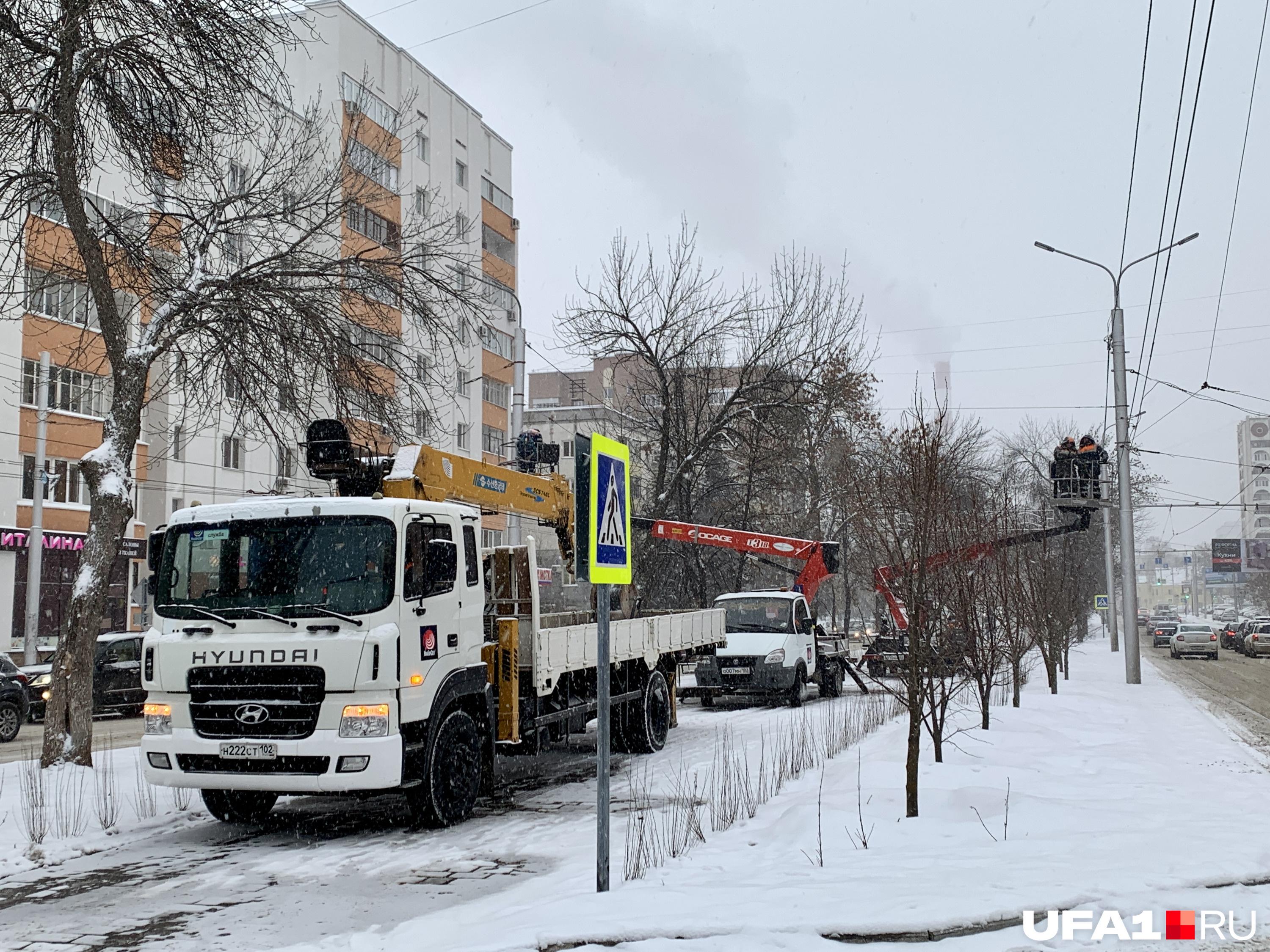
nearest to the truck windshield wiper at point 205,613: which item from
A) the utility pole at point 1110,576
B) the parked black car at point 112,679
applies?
the parked black car at point 112,679

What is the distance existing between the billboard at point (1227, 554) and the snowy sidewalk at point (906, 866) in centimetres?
9572

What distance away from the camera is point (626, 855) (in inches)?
277

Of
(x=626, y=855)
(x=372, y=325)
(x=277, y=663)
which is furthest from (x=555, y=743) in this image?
(x=626, y=855)

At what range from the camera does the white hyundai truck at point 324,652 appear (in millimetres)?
8492

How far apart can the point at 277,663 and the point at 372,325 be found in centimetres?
682

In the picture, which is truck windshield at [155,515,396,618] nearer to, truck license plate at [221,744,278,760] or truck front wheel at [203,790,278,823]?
truck license plate at [221,744,278,760]

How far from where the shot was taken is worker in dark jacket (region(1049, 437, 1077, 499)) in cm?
2245

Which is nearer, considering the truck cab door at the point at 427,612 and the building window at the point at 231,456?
the truck cab door at the point at 427,612

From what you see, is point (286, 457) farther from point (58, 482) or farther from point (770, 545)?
point (58, 482)

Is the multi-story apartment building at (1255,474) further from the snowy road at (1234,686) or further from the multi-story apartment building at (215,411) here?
the multi-story apartment building at (215,411)

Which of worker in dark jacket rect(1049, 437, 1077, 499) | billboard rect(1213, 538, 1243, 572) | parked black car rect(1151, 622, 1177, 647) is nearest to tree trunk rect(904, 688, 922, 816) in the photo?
worker in dark jacket rect(1049, 437, 1077, 499)

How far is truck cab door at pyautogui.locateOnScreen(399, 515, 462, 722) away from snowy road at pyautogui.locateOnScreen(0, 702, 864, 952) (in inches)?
47.7

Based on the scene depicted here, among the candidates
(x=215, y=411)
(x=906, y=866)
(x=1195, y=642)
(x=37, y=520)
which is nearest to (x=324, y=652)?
(x=906, y=866)

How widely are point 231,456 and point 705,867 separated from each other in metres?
33.4
